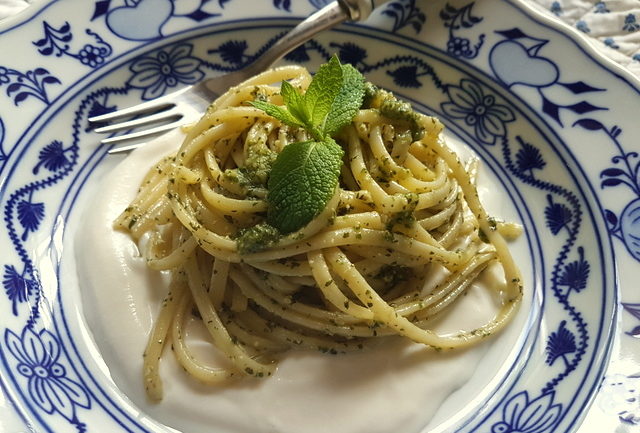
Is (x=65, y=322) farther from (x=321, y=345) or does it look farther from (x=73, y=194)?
(x=321, y=345)

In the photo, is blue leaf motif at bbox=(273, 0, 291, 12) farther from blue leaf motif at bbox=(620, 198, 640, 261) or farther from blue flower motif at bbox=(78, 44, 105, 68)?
blue leaf motif at bbox=(620, 198, 640, 261)

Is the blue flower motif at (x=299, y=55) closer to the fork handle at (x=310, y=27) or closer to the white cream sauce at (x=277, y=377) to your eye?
the fork handle at (x=310, y=27)

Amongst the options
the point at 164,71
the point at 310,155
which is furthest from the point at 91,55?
the point at 310,155

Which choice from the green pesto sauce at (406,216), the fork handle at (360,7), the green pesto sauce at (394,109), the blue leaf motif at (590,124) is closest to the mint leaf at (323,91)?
the green pesto sauce at (394,109)

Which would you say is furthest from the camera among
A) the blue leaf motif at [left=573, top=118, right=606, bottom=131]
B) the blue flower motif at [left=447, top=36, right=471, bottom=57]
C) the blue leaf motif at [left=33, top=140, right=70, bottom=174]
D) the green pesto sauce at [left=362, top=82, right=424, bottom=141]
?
the blue flower motif at [left=447, top=36, right=471, bottom=57]

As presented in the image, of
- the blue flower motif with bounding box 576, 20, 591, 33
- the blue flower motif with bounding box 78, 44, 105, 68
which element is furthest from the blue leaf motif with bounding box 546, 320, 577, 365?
the blue flower motif with bounding box 78, 44, 105, 68

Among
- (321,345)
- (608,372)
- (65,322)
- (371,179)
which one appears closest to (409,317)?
(321,345)

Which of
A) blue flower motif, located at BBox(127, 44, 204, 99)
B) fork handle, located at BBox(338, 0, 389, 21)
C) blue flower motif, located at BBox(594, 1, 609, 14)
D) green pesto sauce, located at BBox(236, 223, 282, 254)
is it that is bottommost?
green pesto sauce, located at BBox(236, 223, 282, 254)
